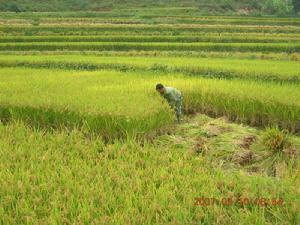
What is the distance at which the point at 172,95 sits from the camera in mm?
7047

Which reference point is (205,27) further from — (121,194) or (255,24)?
(121,194)

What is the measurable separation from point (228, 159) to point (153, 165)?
1.42 metres

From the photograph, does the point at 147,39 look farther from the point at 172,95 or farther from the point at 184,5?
the point at 184,5

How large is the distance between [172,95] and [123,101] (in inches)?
34.8

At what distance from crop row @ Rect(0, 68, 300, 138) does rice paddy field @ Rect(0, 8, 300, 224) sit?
2cm

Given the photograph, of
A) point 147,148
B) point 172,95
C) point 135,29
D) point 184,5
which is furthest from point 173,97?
point 184,5

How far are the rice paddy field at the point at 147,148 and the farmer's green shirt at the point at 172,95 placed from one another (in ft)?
0.83

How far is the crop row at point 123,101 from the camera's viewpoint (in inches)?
238
